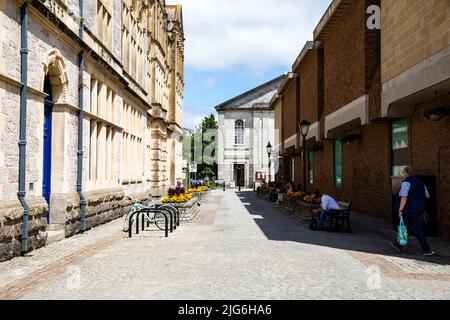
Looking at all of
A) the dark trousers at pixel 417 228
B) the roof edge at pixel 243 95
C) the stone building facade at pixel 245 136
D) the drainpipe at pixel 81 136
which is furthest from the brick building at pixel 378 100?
the roof edge at pixel 243 95

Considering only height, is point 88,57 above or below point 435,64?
above

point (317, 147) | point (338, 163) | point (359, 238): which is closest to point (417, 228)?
point (359, 238)

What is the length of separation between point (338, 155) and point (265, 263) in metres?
16.9

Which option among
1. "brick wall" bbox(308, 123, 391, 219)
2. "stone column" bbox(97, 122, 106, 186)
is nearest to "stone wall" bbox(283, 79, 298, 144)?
"brick wall" bbox(308, 123, 391, 219)

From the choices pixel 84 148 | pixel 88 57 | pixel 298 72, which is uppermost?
pixel 298 72

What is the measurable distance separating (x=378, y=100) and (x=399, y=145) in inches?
65.9

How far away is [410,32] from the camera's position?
13.3 m

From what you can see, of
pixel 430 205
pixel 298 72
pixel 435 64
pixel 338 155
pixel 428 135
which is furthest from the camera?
pixel 298 72

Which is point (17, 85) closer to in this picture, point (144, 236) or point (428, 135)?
point (144, 236)

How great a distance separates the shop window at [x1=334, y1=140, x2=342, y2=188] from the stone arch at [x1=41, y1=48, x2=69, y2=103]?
600 inches

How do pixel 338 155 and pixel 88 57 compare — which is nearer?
pixel 88 57

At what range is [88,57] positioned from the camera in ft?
48.3
